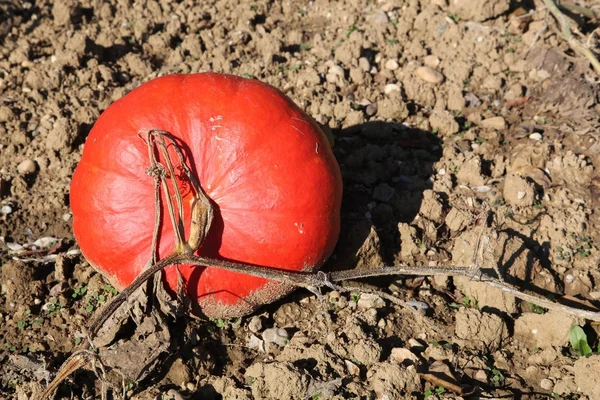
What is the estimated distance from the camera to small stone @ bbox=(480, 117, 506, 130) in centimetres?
455

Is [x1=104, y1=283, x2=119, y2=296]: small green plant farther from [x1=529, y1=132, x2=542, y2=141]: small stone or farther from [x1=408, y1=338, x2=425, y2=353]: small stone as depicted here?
[x1=529, y1=132, x2=542, y2=141]: small stone

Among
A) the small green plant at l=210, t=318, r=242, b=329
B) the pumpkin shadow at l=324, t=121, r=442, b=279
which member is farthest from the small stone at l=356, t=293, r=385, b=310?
the small green plant at l=210, t=318, r=242, b=329

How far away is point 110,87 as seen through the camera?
4895mm

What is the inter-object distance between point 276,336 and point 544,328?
1437 mm

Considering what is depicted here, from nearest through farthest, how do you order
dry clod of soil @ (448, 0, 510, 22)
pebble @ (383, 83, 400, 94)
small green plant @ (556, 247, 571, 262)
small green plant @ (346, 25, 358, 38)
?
small green plant @ (556, 247, 571, 262) < pebble @ (383, 83, 400, 94) < dry clod of soil @ (448, 0, 510, 22) < small green plant @ (346, 25, 358, 38)

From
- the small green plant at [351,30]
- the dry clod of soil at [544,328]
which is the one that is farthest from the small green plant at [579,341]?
the small green plant at [351,30]

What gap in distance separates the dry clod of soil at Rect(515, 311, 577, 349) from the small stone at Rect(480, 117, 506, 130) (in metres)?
1.60

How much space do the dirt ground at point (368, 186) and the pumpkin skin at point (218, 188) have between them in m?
0.41

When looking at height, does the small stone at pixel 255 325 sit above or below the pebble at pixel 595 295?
below

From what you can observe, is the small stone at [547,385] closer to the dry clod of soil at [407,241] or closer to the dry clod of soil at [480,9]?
the dry clod of soil at [407,241]

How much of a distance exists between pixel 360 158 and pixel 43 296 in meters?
2.16

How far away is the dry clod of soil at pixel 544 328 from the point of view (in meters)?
3.34

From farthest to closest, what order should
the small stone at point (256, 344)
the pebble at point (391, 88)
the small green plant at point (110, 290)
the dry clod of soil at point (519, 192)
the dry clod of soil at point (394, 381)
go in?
the pebble at point (391, 88)
the dry clod of soil at point (519, 192)
the small green plant at point (110, 290)
the small stone at point (256, 344)
the dry clod of soil at point (394, 381)

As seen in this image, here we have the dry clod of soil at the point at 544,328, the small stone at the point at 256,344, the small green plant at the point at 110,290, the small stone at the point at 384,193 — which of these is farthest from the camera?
the small stone at the point at 384,193
